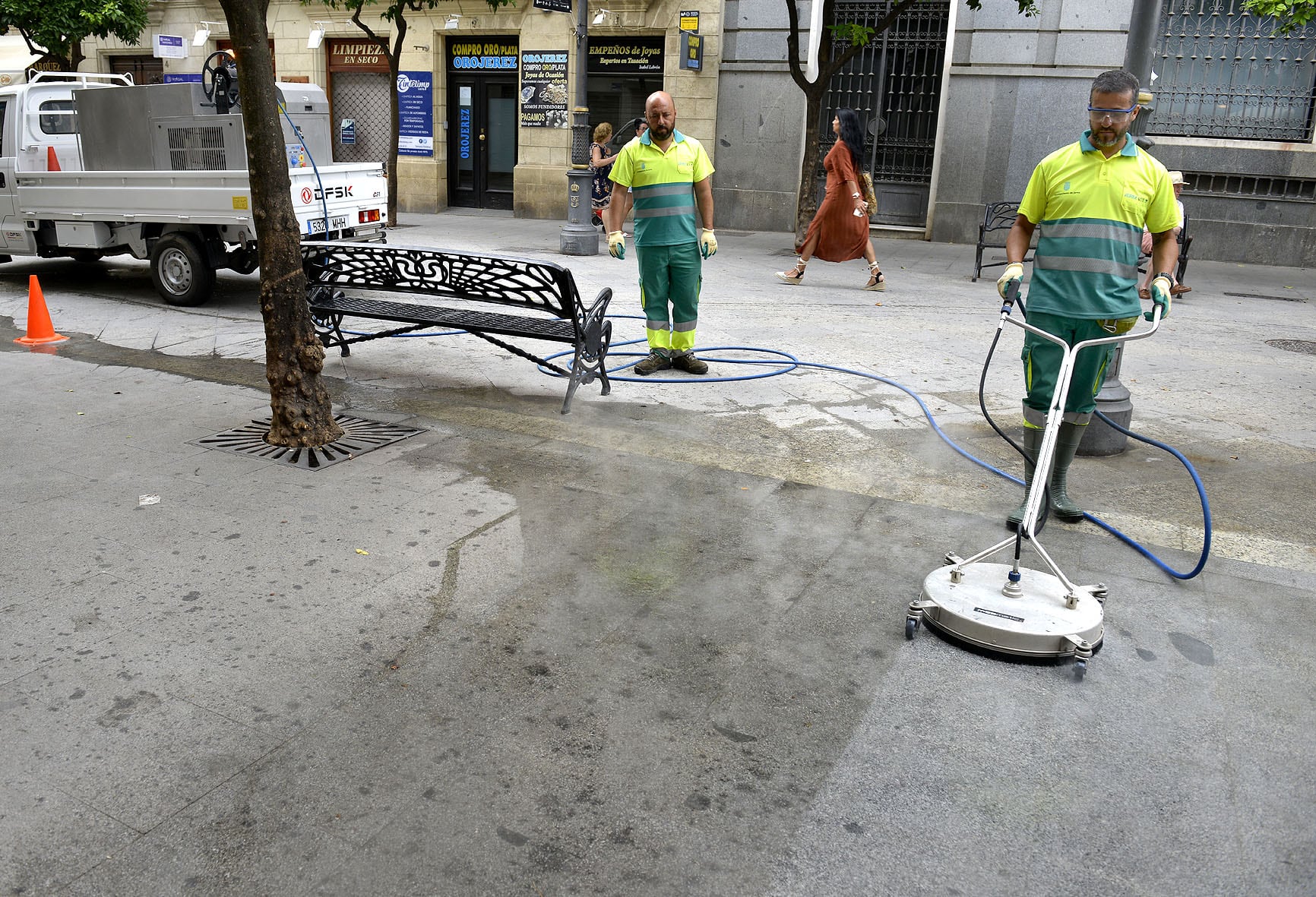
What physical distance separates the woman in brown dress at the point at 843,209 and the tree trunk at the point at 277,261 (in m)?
6.99

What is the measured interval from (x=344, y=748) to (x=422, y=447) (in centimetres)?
309

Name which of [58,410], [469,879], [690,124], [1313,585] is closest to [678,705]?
[469,879]

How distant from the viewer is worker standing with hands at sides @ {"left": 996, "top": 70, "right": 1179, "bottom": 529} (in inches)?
178

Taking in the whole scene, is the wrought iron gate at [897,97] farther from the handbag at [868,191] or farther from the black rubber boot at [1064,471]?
the black rubber boot at [1064,471]

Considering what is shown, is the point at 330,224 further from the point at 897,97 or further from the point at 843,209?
the point at 897,97

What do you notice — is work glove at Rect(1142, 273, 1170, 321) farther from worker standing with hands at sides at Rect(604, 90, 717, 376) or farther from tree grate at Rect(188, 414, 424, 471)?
tree grate at Rect(188, 414, 424, 471)

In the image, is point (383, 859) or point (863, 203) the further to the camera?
point (863, 203)

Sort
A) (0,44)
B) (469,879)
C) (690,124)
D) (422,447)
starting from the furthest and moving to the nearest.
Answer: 1. (0,44)
2. (690,124)
3. (422,447)
4. (469,879)

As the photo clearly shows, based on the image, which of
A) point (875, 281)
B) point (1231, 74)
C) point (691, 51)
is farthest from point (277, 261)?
point (1231, 74)

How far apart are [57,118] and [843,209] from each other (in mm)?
8867

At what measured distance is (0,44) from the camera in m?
26.1

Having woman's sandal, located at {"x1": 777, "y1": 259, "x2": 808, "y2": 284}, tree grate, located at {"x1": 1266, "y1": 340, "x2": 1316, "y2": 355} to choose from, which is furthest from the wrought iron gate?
tree grate, located at {"x1": 1266, "y1": 340, "x2": 1316, "y2": 355}

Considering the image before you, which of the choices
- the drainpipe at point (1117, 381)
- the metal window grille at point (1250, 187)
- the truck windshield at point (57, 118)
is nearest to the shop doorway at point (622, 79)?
the metal window grille at point (1250, 187)

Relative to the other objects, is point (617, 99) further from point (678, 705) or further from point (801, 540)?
point (678, 705)
